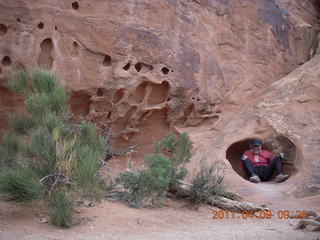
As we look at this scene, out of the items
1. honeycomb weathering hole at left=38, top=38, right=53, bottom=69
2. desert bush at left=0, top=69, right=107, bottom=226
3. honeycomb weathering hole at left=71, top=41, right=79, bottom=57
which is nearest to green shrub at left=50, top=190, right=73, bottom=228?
desert bush at left=0, top=69, right=107, bottom=226

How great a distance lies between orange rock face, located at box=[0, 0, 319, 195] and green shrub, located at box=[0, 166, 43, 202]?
317 centimetres

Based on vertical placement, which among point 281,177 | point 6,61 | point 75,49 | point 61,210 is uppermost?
point 75,49

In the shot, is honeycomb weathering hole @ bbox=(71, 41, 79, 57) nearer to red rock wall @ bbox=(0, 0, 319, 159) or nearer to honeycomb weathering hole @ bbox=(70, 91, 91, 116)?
red rock wall @ bbox=(0, 0, 319, 159)

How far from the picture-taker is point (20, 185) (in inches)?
153

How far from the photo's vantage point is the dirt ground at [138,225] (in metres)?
3.72

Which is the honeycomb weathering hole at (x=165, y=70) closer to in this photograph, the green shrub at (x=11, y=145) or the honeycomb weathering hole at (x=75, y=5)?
the honeycomb weathering hole at (x=75, y=5)

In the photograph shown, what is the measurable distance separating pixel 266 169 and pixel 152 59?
2969mm

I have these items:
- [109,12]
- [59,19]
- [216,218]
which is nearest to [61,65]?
[59,19]

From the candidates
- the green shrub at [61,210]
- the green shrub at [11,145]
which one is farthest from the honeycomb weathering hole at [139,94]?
the green shrub at [61,210]

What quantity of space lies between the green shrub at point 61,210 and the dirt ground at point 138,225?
3.0 inches

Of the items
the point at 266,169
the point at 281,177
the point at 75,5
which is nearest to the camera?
the point at 281,177

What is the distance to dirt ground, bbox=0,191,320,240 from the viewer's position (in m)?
3.72
